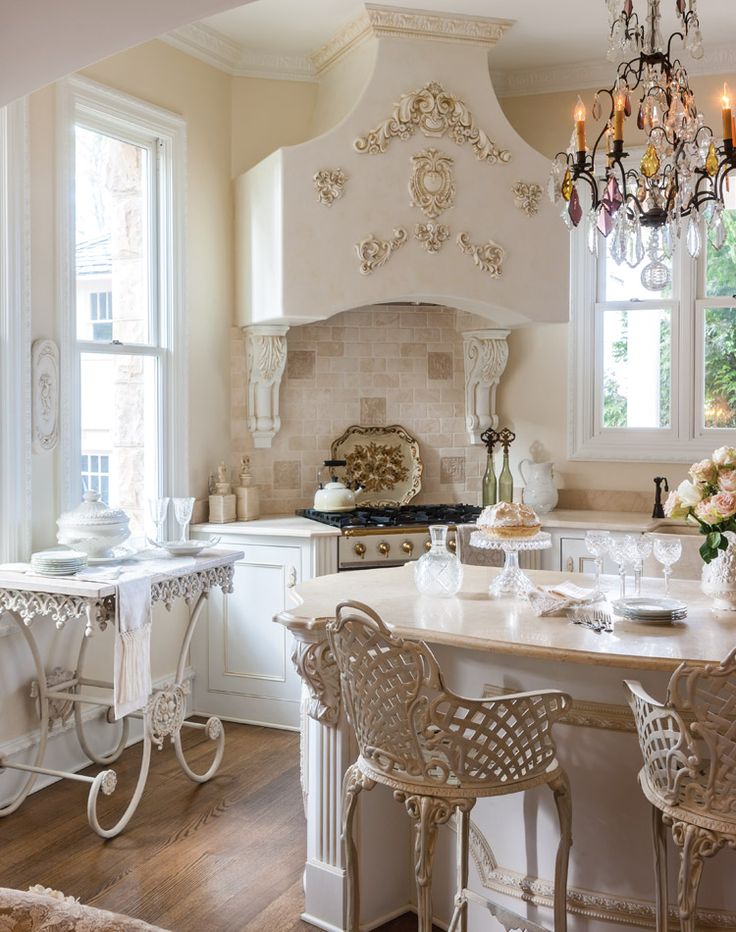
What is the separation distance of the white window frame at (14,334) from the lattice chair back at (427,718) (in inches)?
77.8

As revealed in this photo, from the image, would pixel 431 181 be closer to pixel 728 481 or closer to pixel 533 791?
pixel 728 481

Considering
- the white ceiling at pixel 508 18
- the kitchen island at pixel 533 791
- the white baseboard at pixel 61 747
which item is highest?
the white ceiling at pixel 508 18

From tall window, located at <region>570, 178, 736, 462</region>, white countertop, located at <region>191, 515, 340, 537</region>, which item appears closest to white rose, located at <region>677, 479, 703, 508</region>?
white countertop, located at <region>191, 515, 340, 537</region>

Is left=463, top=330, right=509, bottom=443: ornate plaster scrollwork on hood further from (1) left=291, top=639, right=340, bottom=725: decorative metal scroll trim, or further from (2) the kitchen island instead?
(1) left=291, top=639, right=340, bottom=725: decorative metal scroll trim

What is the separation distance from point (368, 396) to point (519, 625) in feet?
9.91

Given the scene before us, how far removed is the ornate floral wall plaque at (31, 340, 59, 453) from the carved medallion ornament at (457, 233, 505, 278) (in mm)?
2055

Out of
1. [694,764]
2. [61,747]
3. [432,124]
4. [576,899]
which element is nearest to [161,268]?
[432,124]

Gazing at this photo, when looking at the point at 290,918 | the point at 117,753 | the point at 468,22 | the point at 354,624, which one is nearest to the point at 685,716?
the point at 354,624

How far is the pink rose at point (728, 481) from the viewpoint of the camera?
2.76 meters

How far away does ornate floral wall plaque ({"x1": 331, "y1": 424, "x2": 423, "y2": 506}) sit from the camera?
5.45m

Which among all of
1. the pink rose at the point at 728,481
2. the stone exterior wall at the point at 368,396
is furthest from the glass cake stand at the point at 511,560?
the stone exterior wall at the point at 368,396

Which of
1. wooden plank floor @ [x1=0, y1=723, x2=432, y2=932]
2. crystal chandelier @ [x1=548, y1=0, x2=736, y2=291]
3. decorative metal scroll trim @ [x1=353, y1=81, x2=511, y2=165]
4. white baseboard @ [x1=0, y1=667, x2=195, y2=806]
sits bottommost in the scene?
wooden plank floor @ [x1=0, y1=723, x2=432, y2=932]

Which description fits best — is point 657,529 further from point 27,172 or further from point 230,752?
point 27,172

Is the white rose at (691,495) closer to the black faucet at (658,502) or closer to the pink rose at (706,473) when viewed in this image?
the pink rose at (706,473)
